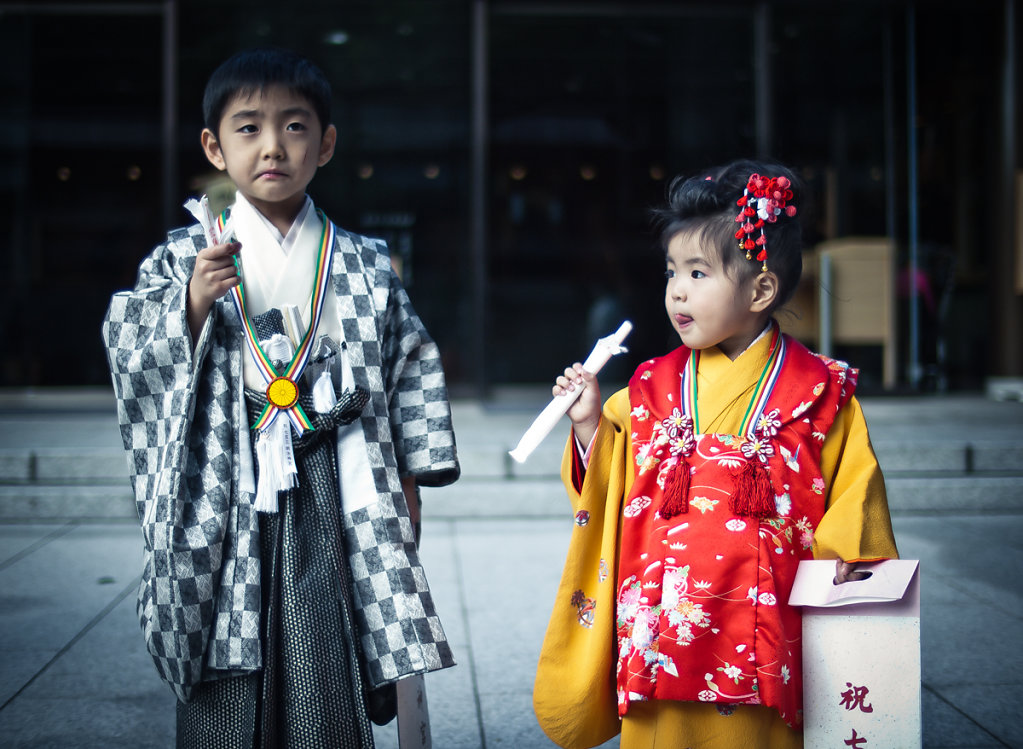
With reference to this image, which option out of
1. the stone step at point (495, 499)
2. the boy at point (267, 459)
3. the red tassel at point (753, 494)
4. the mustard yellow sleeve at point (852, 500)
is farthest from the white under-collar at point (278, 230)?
the stone step at point (495, 499)

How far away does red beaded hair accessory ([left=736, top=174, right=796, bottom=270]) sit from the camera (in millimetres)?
1909

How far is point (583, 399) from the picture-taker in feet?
6.53

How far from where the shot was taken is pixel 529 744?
258 centimetres

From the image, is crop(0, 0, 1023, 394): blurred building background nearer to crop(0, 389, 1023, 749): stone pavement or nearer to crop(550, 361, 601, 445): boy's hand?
crop(0, 389, 1023, 749): stone pavement

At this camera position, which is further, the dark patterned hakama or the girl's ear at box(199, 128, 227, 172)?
the girl's ear at box(199, 128, 227, 172)

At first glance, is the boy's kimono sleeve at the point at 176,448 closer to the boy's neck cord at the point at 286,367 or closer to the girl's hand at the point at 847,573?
the boy's neck cord at the point at 286,367

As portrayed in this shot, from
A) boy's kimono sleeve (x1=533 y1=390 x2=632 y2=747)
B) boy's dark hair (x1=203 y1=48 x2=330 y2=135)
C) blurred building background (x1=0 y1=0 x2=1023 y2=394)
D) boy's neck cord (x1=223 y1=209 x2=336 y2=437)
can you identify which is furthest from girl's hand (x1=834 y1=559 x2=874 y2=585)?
blurred building background (x1=0 y1=0 x2=1023 y2=394)

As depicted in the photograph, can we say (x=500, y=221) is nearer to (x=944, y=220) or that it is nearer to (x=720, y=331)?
(x=944, y=220)

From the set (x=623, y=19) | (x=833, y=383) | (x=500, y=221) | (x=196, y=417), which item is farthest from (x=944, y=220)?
(x=196, y=417)

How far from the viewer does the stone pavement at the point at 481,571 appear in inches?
108

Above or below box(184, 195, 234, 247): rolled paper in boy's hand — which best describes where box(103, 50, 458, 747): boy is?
below

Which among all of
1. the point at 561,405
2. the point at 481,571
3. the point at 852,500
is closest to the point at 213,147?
the point at 561,405

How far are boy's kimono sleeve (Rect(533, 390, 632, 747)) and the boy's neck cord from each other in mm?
598

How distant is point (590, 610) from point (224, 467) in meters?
0.84
